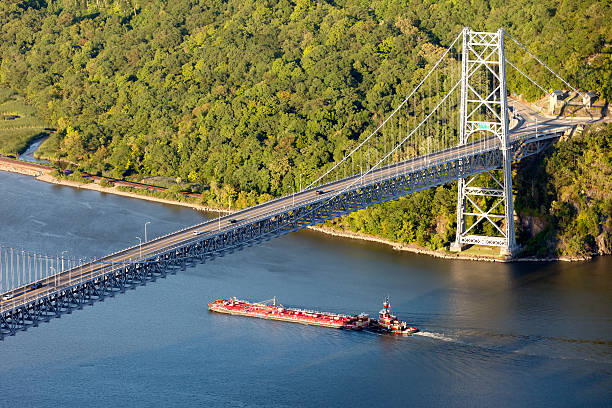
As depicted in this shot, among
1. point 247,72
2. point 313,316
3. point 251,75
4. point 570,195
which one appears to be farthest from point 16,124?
point 570,195

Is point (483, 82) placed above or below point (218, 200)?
above

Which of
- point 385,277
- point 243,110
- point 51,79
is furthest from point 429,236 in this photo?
point 51,79

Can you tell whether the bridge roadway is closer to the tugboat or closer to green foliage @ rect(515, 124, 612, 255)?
green foliage @ rect(515, 124, 612, 255)

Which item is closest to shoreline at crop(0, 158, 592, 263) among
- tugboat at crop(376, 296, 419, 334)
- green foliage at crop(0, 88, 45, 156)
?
green foliage at crop(0, 88, 45, 156)

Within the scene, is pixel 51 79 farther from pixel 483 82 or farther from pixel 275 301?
pixel 275 301

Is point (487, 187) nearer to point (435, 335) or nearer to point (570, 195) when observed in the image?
point (570, 195)

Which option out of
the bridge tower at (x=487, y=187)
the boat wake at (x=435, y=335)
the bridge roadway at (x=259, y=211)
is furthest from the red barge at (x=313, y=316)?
the bridge tower at (x=487, y=187)
